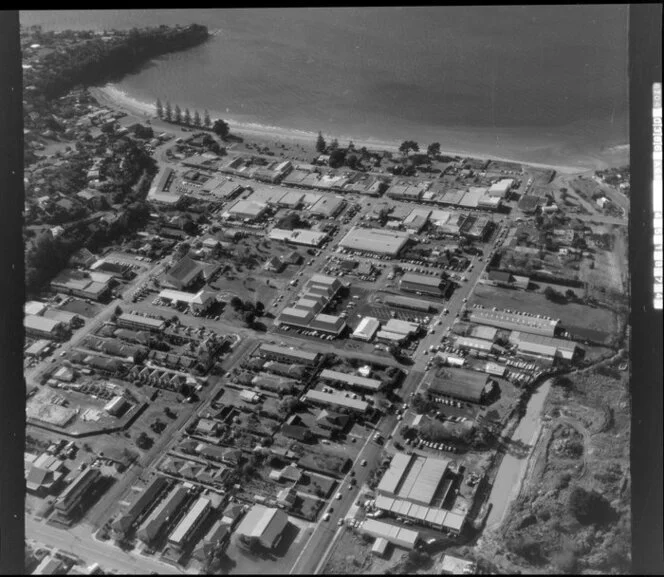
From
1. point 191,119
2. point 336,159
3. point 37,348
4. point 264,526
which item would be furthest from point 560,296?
point 191,119

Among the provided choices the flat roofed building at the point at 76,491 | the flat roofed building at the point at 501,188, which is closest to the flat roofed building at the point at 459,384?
the flat roofed building at the point at 76,491

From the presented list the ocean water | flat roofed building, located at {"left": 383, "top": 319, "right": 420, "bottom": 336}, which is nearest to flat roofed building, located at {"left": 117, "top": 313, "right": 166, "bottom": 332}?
flat roofed building, located at {"left": 383, "top": 319, "right": 420, "bottom": 336}

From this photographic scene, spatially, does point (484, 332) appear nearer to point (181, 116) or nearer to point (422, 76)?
point (422, 76)

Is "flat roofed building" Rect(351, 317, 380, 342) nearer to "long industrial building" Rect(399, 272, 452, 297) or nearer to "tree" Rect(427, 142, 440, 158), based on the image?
"long industrial building" Rect(399, 272, 452, 297)

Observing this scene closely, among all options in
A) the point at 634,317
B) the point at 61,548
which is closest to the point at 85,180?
the point at 61,548

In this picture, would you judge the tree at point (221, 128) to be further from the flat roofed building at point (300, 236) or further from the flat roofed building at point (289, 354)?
the flat roofed building at point (289, 354)

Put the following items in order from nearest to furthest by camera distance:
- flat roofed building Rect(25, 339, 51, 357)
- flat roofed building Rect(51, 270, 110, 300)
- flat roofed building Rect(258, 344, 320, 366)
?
flat roofed building Rect(258, 344, 320, 366), flat roofed building Rect(25, 339, 51, 357), flat roofed building Rect(51, 270, 110, 300)
